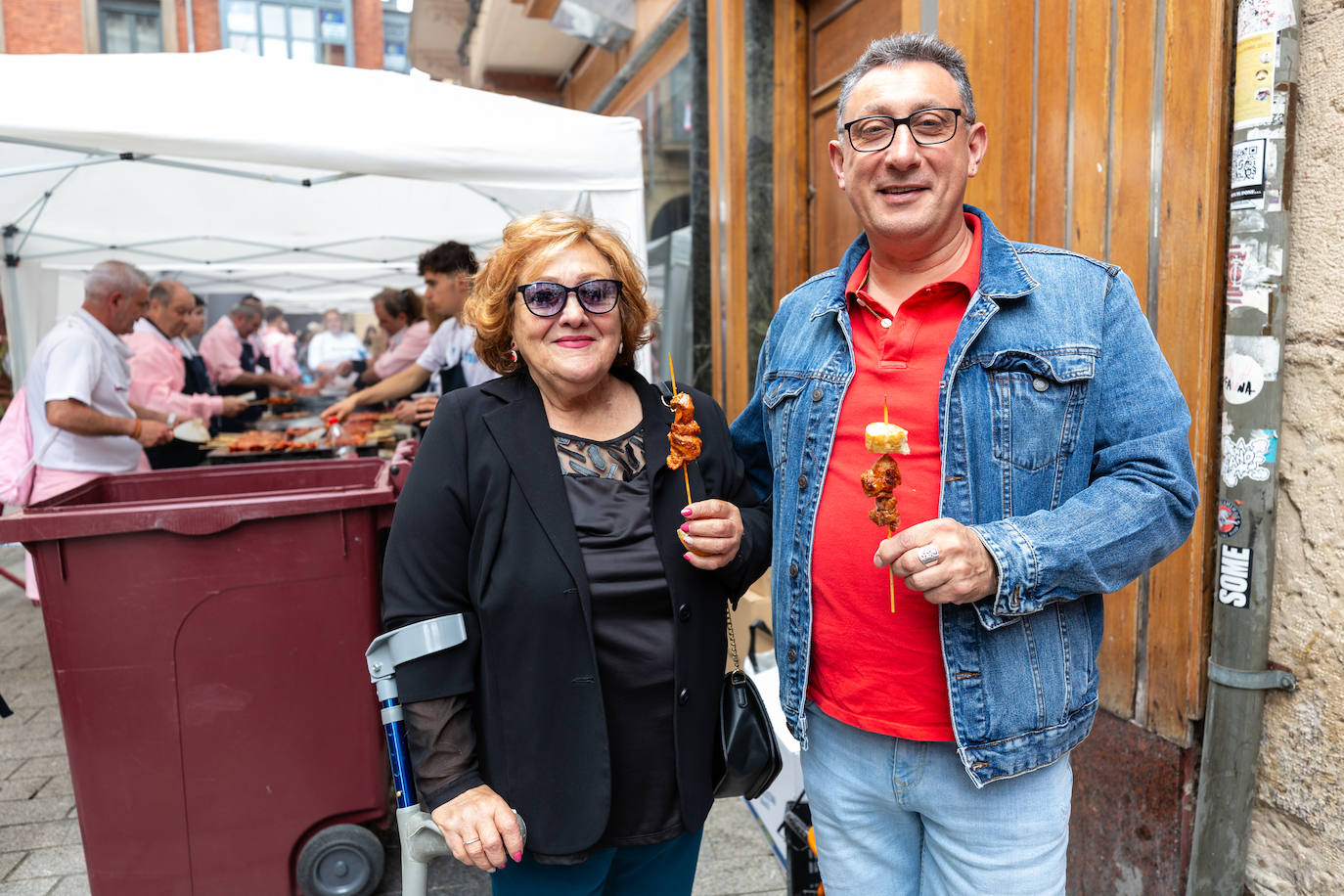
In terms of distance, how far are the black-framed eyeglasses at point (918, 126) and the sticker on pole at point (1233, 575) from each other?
1339 millimetres

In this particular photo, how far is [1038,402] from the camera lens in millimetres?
1654

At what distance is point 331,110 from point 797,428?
2891 mm

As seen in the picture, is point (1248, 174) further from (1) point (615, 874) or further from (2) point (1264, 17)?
(1) point (615, 874)

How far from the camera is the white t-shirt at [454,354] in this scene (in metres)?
5.46

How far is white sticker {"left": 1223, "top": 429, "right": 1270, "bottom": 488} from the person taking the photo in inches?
86.1

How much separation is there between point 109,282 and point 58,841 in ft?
10.7

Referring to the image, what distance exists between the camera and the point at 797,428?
192 centimetres

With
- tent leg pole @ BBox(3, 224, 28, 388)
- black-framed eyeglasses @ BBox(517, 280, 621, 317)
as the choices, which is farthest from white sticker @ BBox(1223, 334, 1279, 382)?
tent leg pole @ BBox(3, 224, 28, 388)

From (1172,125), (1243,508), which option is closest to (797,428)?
(1243,508)

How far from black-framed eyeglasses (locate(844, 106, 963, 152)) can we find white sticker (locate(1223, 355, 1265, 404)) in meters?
1.06

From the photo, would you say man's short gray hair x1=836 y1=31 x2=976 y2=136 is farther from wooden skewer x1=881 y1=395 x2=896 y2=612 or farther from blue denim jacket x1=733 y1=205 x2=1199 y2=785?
wooden skewer x1=881 y1=395 x2=896 y2=612

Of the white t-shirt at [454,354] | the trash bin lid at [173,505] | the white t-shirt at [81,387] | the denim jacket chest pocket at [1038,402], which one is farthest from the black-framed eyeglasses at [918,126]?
the white t-shirt at [81,387]

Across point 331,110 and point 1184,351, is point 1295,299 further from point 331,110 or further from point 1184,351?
point 331,110

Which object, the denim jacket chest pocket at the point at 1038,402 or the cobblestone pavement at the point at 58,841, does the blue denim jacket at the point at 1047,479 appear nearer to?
the denim jacket chest pocket at the point at 1038,402
